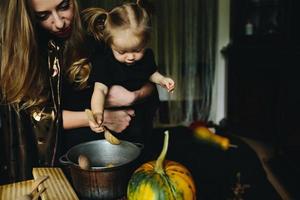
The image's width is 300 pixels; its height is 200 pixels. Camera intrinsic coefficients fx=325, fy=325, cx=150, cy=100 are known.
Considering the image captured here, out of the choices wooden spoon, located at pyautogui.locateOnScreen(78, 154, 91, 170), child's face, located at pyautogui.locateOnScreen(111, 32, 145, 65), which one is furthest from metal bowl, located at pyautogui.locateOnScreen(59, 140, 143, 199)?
child's face, located at pyautogui.locateOnScreen(111, 32, 145, 65)

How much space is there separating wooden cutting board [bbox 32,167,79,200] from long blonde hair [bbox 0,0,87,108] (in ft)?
0.60

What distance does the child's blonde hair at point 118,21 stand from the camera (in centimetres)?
80

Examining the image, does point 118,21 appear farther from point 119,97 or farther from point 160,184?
point 160,184

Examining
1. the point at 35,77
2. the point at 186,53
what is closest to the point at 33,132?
the point at 35,77

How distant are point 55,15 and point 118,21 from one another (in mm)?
159

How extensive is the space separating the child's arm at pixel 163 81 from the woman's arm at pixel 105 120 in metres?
0.13

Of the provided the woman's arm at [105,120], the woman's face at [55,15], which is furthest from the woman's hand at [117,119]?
the woman's face at [55,15]

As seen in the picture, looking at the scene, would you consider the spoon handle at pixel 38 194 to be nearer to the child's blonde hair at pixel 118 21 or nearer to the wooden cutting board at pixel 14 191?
the wooden cutting board at pixel 14 191

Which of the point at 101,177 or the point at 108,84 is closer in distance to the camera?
the point at 101,177

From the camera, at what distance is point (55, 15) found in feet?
2.66

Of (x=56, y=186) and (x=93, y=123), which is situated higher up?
(x=93, y=123)

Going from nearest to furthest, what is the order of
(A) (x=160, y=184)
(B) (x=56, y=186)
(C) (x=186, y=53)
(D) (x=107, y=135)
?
(A) (x=160, y=184)
(B) (x=56, y=186)
(D) (x=107, y=135)
(C) (x=186, y=53)

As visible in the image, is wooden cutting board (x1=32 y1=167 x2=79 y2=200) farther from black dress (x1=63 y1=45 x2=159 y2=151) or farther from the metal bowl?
black dress (x1=63 y1=45 x2=159 y2=151)

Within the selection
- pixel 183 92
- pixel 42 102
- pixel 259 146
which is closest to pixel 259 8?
pixel 259 146
